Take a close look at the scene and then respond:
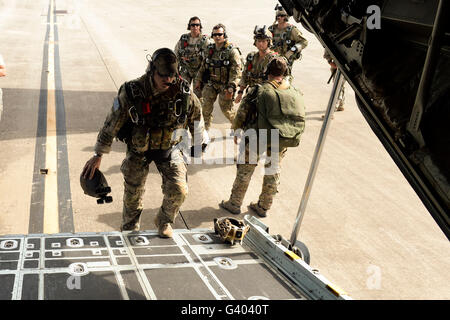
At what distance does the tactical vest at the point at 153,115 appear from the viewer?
430 cm

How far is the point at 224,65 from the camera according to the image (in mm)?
7926

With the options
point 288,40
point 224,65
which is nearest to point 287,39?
point 288,40

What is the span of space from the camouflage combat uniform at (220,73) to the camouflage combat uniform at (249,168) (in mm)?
2473

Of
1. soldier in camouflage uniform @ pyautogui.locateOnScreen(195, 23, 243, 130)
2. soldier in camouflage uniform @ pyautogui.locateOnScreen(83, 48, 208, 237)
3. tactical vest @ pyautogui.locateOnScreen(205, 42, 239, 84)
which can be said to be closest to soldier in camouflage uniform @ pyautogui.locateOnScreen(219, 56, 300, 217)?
soldier in camouflage uniform @ pyautogui.locateOnScreen(83, 48, 208, 237)

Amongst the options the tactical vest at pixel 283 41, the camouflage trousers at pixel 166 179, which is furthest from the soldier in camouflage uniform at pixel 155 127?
the tactical vest at pixel 283 41

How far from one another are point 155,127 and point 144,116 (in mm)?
160

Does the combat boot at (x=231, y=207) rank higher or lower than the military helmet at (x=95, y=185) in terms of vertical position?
lower

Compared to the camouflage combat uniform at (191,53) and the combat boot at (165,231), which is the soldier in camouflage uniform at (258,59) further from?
the combat boot at (165,231)

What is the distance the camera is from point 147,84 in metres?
4.34

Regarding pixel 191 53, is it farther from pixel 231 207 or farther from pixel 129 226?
pixel 129 226

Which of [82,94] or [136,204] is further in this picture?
[82,94]
